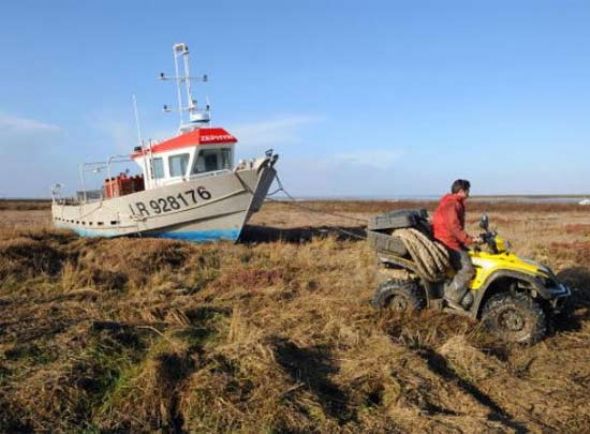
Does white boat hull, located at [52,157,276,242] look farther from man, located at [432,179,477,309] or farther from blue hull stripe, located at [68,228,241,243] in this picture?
man, located at [432,179,477,309]

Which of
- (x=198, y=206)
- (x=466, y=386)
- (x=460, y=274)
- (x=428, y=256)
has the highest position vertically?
(x=198, y=206)

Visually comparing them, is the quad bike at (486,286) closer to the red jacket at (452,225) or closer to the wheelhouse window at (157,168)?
the red jacket at (452,225)

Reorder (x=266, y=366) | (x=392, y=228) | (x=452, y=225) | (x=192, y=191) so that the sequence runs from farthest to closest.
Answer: (x=192, y=191) < (x=392, y=228) < (x=452, y=225) < (x=266, y=366)

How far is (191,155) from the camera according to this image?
1523 centimetres

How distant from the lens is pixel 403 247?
22.4 feet

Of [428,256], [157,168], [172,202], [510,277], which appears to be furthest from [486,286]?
[157,168]

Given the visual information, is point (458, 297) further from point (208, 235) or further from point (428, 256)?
point (208, 235)

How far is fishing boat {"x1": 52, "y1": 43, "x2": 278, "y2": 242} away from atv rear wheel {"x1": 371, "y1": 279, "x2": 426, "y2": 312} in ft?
26.7

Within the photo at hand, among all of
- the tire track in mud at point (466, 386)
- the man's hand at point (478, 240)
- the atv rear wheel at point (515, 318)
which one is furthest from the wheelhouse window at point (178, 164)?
the tire track in mud at point (466, 386)

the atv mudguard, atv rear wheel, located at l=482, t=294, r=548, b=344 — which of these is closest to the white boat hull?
the atv mudguard

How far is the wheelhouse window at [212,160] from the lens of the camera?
15.4 m

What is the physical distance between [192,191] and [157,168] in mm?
1880

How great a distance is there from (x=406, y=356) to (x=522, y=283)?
1867mm

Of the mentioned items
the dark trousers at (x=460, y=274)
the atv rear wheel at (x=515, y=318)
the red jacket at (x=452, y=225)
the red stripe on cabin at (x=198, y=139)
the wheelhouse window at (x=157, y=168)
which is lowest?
the atv rear wheel at (x=515, y=318)
